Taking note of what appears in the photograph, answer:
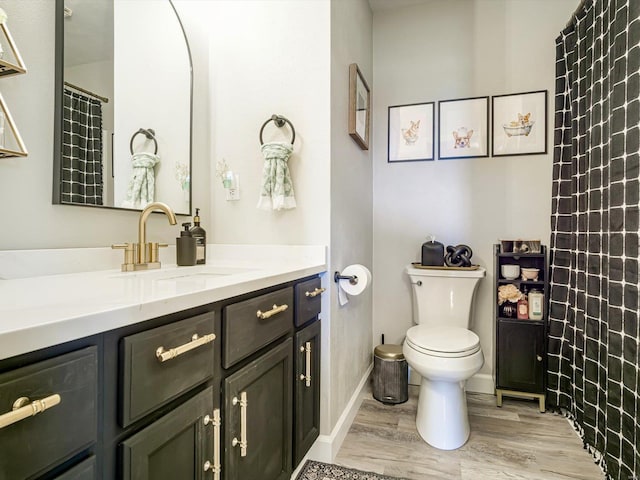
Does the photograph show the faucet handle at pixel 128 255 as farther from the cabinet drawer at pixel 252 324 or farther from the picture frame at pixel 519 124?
the picture frame at pixel 519 124

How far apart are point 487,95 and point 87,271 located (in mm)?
2410

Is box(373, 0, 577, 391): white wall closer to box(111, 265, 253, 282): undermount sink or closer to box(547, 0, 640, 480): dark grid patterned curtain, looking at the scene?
box(547, 0, 640, 480): dark grid patterned curtain

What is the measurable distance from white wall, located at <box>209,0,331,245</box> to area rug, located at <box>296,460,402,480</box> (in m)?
1.00

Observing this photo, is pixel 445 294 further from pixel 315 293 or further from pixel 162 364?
pixel 162 364

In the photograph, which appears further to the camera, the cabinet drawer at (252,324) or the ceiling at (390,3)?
the ceiling at (390,3)

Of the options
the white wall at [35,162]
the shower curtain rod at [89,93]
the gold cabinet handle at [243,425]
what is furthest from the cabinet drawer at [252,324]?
the shower curtain rod at [89,93]

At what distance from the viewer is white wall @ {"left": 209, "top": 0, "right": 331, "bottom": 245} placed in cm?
156

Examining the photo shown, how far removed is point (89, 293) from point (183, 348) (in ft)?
0.87

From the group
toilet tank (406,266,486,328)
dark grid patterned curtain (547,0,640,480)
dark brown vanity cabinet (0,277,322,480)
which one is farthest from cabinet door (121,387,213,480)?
toilet tank (406,266,486,328)

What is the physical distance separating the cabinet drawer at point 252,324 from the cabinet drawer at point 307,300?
8 centimetres

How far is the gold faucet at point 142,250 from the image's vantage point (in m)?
1.25

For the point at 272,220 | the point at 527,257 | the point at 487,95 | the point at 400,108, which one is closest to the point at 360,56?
the point at 400,108

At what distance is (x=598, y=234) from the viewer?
1.56 meters

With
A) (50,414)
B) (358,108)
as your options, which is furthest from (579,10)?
(50,414)
